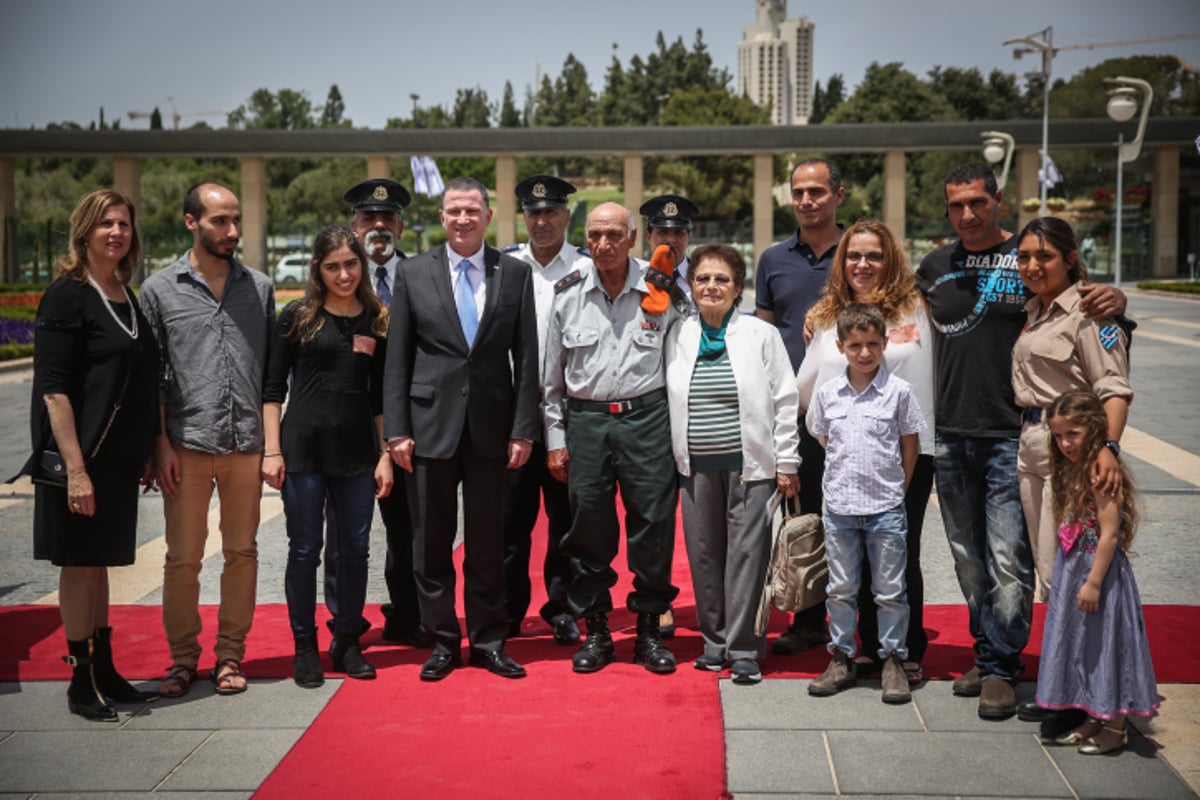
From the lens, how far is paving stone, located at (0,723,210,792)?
404 cm

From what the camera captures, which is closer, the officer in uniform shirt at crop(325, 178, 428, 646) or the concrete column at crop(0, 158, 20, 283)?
the officer in uniform shirt at crop(325, 178, 428, 646)

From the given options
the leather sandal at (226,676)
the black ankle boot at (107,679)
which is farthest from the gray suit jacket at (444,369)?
the black ankle boot at (107,679)

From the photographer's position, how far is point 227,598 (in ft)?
16.9

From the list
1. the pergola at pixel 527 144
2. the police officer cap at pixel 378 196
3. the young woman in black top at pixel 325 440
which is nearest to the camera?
the young woman in black top at pixel 325 440

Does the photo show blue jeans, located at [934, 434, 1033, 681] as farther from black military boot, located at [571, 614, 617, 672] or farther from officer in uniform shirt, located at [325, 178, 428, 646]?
officer in uniform shirt, located at [325, 178, 428, 646]

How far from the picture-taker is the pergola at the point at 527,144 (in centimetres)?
4253

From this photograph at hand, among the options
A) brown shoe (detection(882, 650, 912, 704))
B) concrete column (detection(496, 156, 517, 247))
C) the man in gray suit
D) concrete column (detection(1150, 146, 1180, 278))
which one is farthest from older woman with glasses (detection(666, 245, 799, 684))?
concrete column (detection(1150, 146, 1180, 278))

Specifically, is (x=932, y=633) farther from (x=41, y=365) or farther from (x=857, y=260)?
(x=41, y=365)

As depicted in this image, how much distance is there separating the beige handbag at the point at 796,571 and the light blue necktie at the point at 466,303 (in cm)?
163

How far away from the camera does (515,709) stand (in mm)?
4746

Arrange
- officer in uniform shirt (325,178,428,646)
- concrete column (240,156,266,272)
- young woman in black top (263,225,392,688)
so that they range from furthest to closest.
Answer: concrete column (240,156,266,272)
officer in uniform shirt (325,178,428,646)
young woman in black top (263,225,392,688)

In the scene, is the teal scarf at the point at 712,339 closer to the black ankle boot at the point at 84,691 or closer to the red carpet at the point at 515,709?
the red carpet at the point at 515,709

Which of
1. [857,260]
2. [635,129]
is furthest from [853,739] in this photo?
[635,129]

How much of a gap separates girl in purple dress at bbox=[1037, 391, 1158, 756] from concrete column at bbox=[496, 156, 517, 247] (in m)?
37.6
